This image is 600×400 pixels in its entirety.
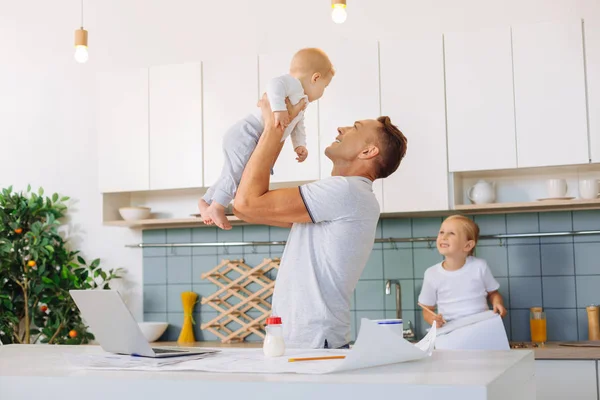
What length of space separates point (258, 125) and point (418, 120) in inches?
60.5

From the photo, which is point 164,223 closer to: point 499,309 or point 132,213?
point 132,213

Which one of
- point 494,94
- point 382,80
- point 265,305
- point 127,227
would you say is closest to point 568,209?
point 494,94

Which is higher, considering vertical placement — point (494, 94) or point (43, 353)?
point (494, 94)

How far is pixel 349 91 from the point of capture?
149 inches

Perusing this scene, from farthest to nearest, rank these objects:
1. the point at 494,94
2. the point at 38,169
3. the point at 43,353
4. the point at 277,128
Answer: the point at 38,169 < the point at 494,94 < the point at 277,128 < the point at 43,353

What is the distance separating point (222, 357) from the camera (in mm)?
1586

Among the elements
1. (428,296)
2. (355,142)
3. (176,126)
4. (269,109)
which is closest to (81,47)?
(176,126)

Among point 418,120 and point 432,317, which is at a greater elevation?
point 418,120

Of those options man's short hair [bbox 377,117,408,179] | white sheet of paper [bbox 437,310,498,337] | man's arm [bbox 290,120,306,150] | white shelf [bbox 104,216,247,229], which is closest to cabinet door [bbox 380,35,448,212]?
white sheet of paper [bbox 437,310,498,337]

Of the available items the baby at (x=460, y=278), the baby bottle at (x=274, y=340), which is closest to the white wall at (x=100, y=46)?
the baby at (x=460, y=278)

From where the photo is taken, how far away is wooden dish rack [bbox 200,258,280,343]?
4.08m

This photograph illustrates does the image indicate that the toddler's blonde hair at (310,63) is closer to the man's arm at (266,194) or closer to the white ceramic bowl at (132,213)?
the man's arm at (266,194)

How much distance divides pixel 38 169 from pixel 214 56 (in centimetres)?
123

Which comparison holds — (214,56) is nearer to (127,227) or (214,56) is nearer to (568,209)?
(127,227)
